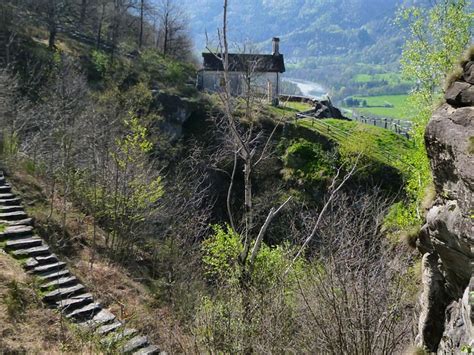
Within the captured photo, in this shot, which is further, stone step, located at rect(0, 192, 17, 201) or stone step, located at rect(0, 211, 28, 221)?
stone step, located at rect(0, 192, 17, 201)

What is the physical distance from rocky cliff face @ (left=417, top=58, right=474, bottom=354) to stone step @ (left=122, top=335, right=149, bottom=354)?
735 centimetres

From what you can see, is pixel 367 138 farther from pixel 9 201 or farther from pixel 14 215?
pixel 14 215

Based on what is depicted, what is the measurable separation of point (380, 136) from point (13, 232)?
2888 cm

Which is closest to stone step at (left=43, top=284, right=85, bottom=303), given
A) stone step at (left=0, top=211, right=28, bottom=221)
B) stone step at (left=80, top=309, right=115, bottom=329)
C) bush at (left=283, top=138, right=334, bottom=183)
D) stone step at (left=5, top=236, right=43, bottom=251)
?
stone step at (left=80, top=309, right=115, bottom=329)

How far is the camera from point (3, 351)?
11656mm

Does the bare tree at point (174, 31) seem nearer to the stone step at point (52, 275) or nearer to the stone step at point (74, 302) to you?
the stone step at point (52, 275)

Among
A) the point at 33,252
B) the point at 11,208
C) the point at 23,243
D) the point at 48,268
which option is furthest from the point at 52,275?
the point at 11,208

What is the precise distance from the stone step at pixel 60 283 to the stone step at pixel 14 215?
3.94 meters

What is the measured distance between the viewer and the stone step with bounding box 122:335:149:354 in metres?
13.3

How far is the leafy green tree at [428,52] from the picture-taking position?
72.8 ft

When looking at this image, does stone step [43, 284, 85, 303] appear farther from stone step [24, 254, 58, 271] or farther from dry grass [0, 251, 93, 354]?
stone step [24, 254, 58, 271]

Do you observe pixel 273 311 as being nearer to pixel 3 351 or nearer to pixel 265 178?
pixel 3 351

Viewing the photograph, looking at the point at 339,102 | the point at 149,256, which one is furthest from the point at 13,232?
the point at 339,102

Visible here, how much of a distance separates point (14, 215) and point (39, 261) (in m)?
3.22
